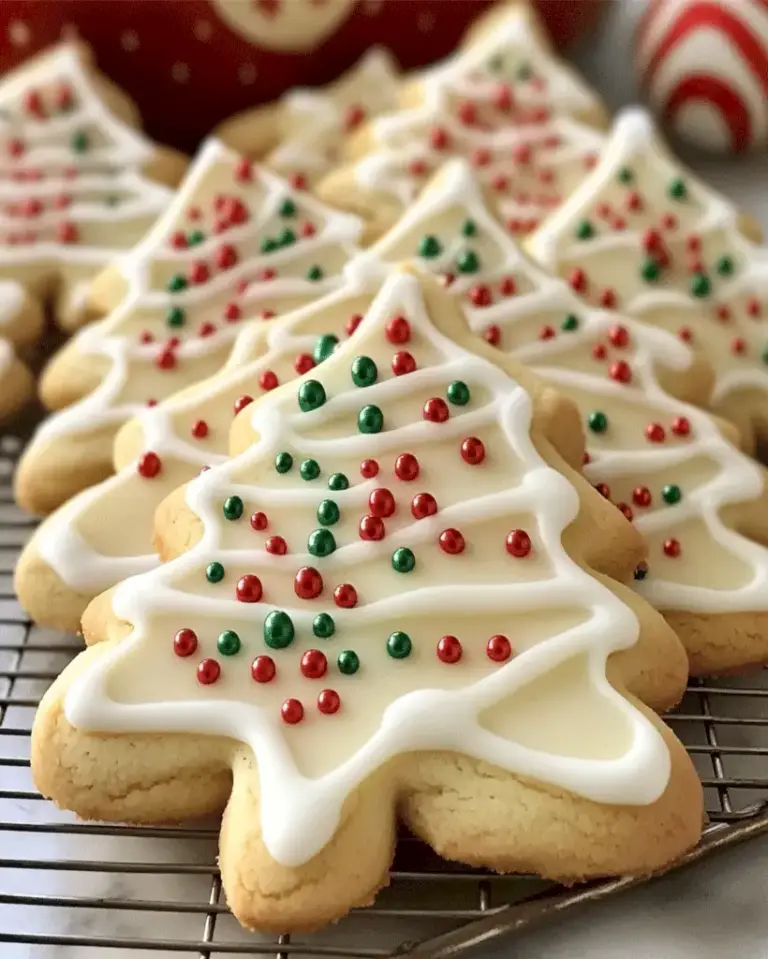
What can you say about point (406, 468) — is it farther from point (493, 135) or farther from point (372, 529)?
point (493, 135)

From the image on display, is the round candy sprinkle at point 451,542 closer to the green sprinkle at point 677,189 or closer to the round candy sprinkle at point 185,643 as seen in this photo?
the round candy sprinkle at point 185,643

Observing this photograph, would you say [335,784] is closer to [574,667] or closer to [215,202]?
A: [574,667]

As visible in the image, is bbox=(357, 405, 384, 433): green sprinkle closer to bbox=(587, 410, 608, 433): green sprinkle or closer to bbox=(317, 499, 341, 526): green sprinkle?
bbox=(317, 499, 341, 526): green sprinkle

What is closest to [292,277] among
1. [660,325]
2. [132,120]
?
[660,325]

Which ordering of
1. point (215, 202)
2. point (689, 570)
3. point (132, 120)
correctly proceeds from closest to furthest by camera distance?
point (689, 570) → point (215, 202) → point (132, 120)

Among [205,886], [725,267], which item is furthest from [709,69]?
[205,886]

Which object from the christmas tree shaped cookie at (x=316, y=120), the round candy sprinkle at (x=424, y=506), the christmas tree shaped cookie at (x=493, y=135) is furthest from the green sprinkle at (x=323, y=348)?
the christmas tree shaped cookie at (x=316, y=120)
